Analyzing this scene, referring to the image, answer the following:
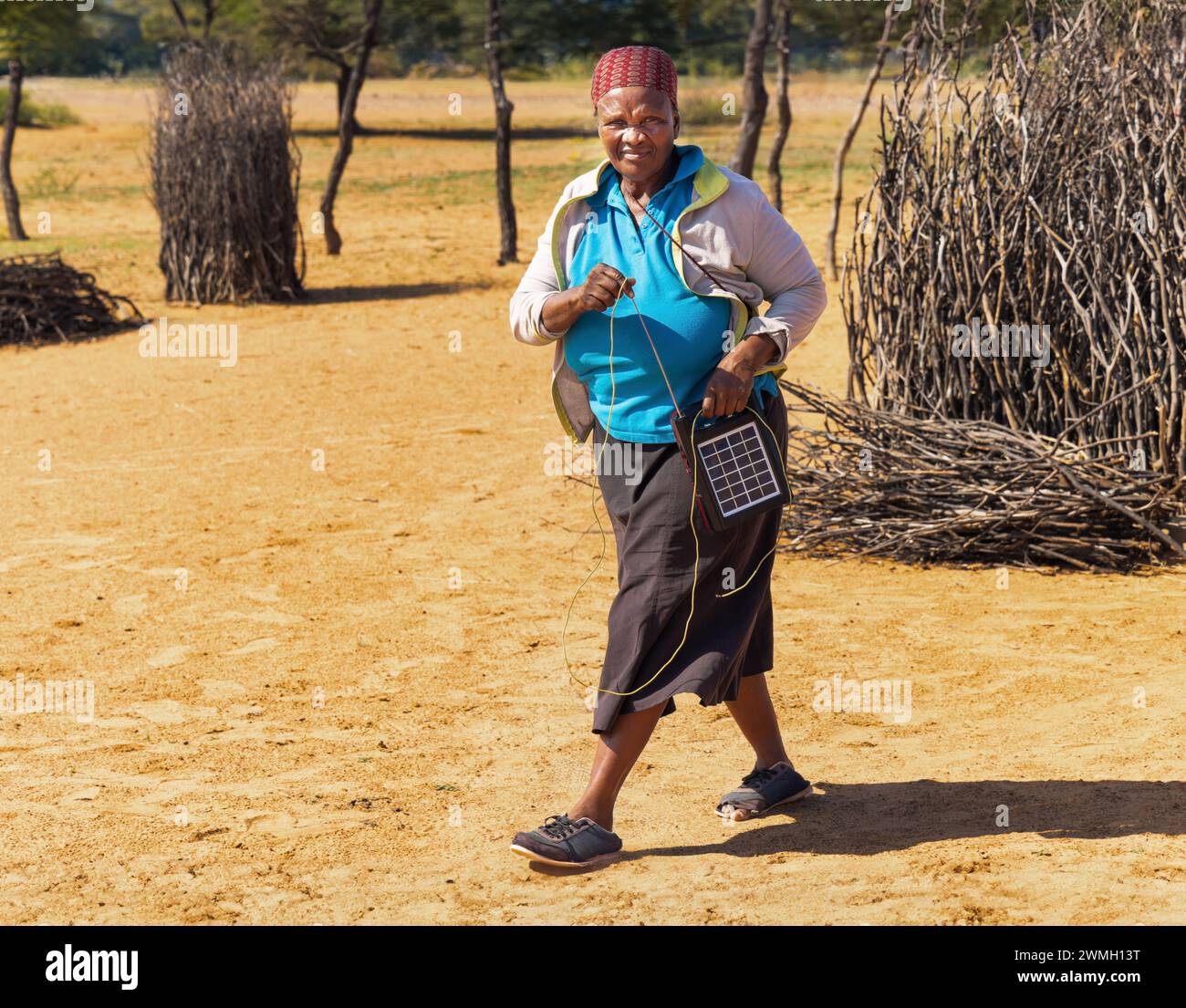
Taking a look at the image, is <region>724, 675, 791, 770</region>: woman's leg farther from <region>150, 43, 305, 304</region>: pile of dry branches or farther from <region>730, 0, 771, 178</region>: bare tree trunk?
<region>730, 0, 771, 178</region>: bare tree trunk

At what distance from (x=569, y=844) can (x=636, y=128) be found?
136cm

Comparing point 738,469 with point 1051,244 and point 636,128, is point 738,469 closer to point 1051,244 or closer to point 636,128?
point 636,128

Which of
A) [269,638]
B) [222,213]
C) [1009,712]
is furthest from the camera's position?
[222,213]

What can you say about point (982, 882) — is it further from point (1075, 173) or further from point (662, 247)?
point (1075, 173)

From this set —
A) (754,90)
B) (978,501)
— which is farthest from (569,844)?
(754,90)

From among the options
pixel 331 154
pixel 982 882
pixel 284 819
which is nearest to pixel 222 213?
pixel 284 819

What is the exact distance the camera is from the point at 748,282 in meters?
2.89

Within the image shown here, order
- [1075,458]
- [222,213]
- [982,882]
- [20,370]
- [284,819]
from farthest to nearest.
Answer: [222,213] < [20,370] < [1075,458] < [284,819] < [982,882]

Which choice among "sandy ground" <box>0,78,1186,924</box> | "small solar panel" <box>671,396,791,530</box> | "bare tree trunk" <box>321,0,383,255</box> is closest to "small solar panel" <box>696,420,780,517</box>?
"small solar panel" <box>671,396,791,530</box>

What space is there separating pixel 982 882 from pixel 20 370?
25.7 feet

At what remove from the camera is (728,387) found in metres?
2.75

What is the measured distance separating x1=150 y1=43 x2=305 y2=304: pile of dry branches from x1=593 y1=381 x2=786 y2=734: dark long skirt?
8399 mm

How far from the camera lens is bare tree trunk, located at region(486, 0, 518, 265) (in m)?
12.9

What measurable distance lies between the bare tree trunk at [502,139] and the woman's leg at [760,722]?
1025cm
